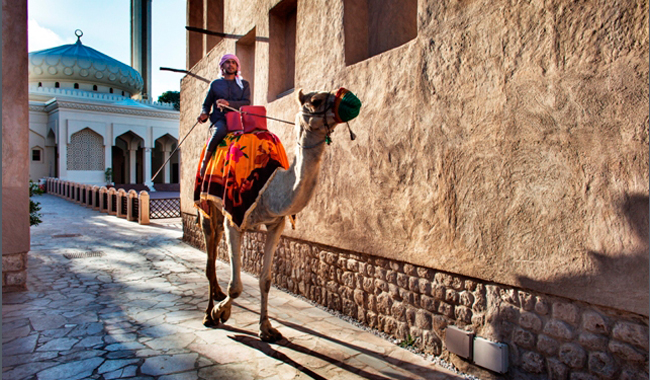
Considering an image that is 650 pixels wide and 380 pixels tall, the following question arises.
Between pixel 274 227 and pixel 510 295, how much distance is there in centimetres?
234

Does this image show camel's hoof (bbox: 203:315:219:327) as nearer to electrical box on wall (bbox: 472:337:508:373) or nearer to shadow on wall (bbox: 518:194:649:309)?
electrical box on wall (bbox: 472:337:508:373)

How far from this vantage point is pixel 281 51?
22.8 feet

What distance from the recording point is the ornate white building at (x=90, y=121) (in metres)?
28.9

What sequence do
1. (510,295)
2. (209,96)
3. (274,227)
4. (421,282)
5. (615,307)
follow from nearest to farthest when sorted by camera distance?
1. (615,307)
2. (510,295)
3. (421,282)
4. (274,227)
5. (209,96)

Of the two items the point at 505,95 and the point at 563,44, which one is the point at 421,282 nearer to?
the point at 505,95

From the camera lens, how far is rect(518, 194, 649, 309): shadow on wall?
2.46 metres

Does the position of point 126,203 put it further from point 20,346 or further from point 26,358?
point 26,358

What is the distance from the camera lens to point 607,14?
2.62 metres

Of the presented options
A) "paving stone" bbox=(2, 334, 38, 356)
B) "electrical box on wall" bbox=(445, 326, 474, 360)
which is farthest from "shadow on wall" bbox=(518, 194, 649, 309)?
"paving stone" bbox=(2, 334, 38, 356)

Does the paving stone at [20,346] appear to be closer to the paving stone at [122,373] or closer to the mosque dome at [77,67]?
the paving stone at [122,373]

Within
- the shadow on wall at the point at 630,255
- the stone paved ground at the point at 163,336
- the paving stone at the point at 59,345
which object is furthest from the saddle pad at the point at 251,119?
the shadow on wall at the point at 630,255

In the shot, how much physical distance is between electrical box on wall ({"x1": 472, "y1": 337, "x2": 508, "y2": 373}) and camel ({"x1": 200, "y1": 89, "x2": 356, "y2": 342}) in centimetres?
189

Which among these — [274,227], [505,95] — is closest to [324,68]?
[274,227]

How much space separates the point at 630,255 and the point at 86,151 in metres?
33.7
